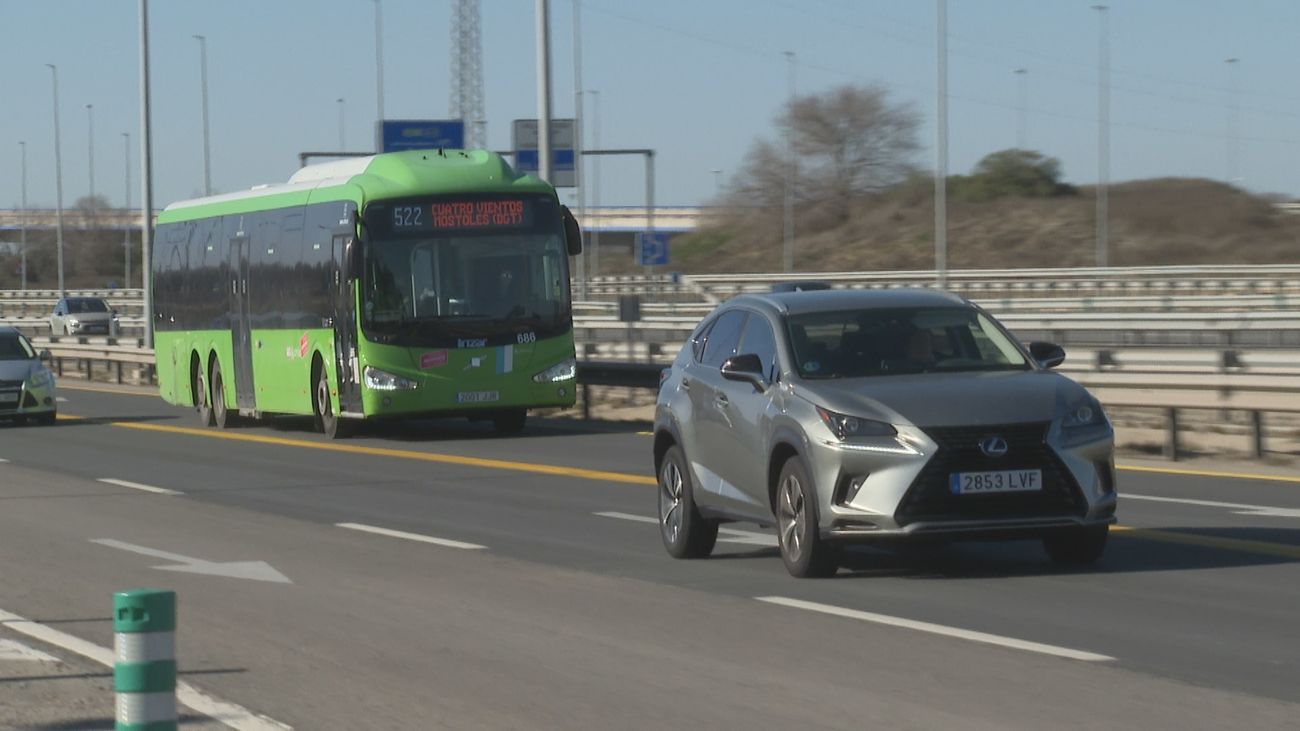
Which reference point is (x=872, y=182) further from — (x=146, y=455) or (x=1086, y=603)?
(x=1086, y=603)

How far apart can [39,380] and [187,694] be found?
80.3 feet

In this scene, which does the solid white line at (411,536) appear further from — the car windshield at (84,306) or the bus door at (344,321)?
the car windshield at (84,306)

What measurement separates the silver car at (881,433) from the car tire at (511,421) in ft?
45.8

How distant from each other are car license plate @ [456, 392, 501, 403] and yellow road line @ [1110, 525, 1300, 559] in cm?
1297

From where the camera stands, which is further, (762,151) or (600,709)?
(762,151)

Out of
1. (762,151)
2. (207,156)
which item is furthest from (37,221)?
(207,156)

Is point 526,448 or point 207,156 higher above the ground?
point 207,156

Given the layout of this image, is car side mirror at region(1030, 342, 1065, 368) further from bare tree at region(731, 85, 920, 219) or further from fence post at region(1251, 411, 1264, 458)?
bare tree at region(731, 85, 920, 219)

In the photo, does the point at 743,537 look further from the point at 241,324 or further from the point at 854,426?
the point at 241,324

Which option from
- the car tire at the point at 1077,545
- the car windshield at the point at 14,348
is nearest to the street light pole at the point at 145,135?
the car windshield at the point at 14,348

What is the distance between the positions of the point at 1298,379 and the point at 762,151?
310 feet

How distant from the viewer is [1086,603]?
33.2ft

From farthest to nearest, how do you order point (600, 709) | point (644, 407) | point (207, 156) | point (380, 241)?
point (207, 156) < point (644, 407) < point (380, 241) < point (600, 709)

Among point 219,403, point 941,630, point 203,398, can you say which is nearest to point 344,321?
point 219,403
